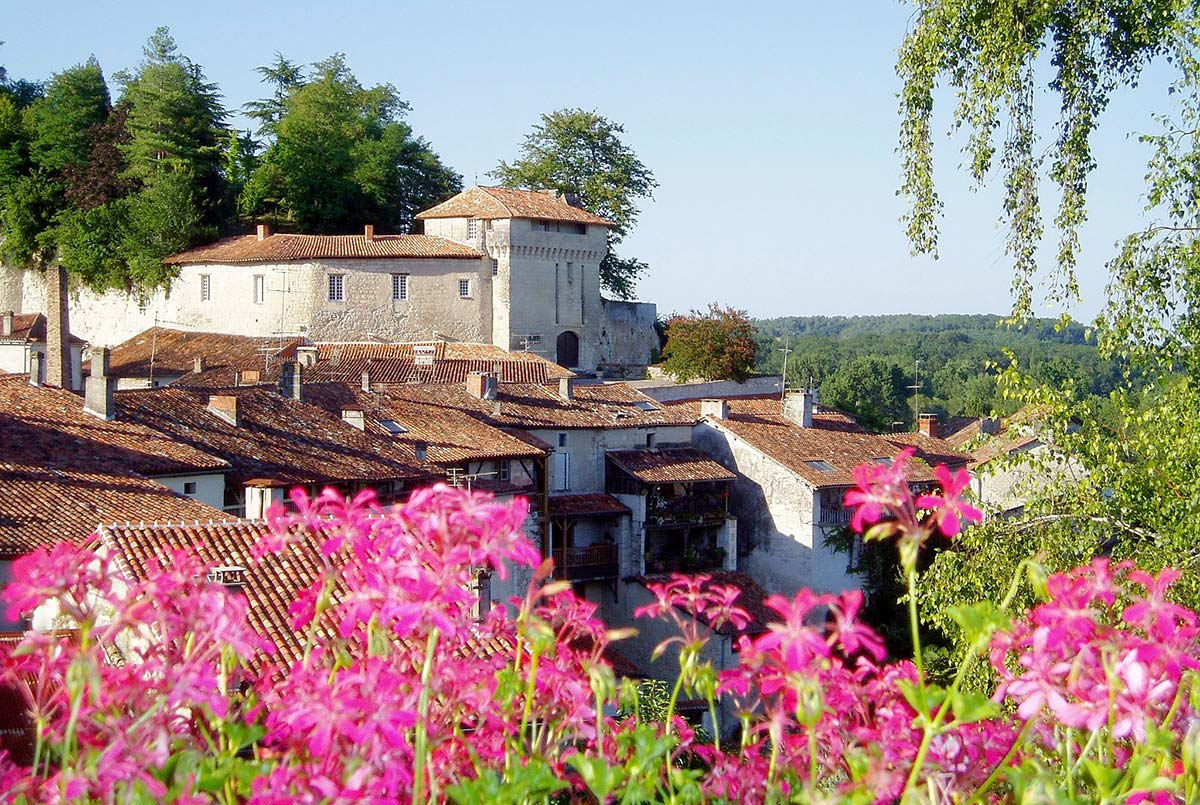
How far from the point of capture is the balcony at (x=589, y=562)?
33.2m

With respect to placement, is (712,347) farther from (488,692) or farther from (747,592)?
(488,692)

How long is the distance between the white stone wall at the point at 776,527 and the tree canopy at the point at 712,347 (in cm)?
1498

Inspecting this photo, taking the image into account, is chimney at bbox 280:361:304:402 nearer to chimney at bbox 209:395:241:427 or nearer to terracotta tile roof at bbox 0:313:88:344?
chimney at bbox 209:395:241:427

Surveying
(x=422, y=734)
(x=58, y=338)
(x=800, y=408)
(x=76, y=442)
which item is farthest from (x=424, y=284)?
(x=422, y=734)

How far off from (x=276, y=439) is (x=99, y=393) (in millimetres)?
3510

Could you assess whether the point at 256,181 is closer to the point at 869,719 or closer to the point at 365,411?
the point at 365,411

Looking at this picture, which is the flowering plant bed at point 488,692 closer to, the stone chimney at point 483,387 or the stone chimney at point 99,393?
the stone chimney at point 99,393

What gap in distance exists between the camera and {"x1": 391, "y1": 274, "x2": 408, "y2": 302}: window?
52.8 m

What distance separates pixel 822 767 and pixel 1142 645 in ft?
3.06

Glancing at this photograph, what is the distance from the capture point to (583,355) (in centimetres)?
5706

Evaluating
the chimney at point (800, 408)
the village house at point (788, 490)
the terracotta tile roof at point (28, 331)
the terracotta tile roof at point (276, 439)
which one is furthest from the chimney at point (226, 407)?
the terracotta tile roof at point (28, 331)

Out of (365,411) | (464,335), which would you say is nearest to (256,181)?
(464,335)

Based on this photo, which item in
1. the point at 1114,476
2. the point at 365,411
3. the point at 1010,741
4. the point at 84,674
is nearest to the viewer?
the point at 84,674

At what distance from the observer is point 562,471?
35531 millimetres
